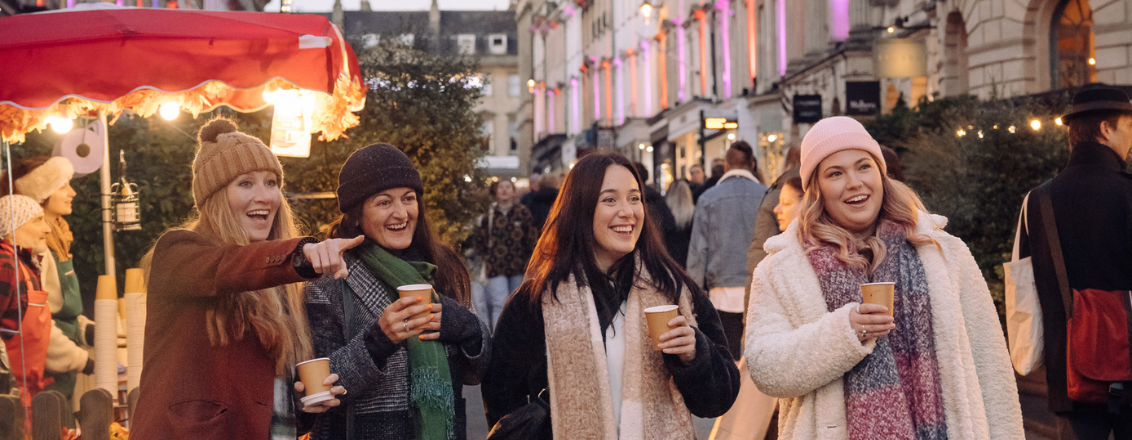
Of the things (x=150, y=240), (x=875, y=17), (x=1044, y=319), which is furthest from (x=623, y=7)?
(x=1044, y=319)

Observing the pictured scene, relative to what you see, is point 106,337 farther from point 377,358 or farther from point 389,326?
point 389,326

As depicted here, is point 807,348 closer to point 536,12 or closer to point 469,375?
point 469,375

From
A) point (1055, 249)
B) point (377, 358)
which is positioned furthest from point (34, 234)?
point (1055, 249)

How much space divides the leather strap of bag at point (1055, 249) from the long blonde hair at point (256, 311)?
10.3ft

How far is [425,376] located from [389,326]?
0.26 metres

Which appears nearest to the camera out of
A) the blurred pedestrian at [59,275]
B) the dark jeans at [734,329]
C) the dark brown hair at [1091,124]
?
the dark brown hair at [1091,124]

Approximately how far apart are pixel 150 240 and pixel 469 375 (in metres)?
5.79

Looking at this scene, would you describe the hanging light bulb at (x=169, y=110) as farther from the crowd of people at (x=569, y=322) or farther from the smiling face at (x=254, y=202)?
the smiling face at (x=254, y=202)

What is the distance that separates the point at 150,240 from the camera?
8773 mm

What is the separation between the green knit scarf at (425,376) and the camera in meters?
3.56

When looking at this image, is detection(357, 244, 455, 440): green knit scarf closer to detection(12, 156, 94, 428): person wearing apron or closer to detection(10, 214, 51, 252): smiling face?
detection(10, 214, 51, 252): smiling face

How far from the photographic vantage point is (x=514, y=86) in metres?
89.9

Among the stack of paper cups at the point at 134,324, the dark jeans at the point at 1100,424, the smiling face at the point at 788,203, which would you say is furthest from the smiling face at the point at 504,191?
the dark jeans at the point at 1100,424

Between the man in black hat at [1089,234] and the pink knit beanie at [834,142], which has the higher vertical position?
the pink knit beanie at [834,142]
